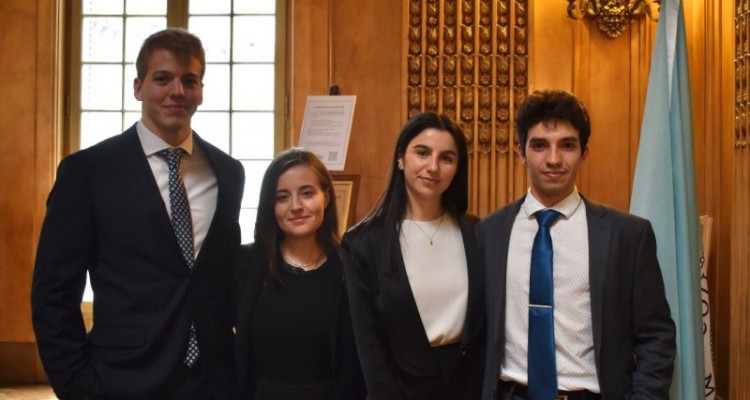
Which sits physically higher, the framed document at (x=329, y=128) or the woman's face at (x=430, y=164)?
the framed document at (x=329, y=128)

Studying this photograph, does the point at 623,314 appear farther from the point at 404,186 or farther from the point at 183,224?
the point at 183,224

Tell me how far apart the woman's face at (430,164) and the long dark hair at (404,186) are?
2 centimetres

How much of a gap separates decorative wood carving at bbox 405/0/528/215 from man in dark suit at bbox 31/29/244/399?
2827 mm

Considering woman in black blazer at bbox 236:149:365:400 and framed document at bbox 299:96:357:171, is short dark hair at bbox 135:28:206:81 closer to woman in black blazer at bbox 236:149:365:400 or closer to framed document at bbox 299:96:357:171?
woman in black blazer at bbox 236:149:365:400

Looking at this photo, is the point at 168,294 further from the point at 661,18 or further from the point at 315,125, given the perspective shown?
the point at 315,125

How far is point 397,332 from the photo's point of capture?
2.41 m

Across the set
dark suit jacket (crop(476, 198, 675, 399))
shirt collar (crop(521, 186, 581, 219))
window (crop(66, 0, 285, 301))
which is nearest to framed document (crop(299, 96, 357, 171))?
window (crop(66, 0, 285, 301))

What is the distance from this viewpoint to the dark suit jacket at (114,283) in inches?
92.7

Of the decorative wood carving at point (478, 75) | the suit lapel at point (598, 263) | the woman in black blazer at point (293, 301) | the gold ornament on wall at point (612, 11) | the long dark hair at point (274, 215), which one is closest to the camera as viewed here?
the suit lapel at point (598, 263)

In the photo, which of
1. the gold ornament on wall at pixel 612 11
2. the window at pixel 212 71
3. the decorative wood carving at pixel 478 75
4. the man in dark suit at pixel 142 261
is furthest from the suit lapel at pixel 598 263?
the window at pixel 212 71

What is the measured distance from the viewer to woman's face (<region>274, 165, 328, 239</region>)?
102 inches

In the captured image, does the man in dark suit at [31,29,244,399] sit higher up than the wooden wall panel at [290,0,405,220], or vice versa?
the wooden wall panel at [290,0,405,220]

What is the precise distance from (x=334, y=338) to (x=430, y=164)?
0.56 meters

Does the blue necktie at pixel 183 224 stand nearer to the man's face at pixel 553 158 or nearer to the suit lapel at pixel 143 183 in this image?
the suit lapel at pixel 143 183
